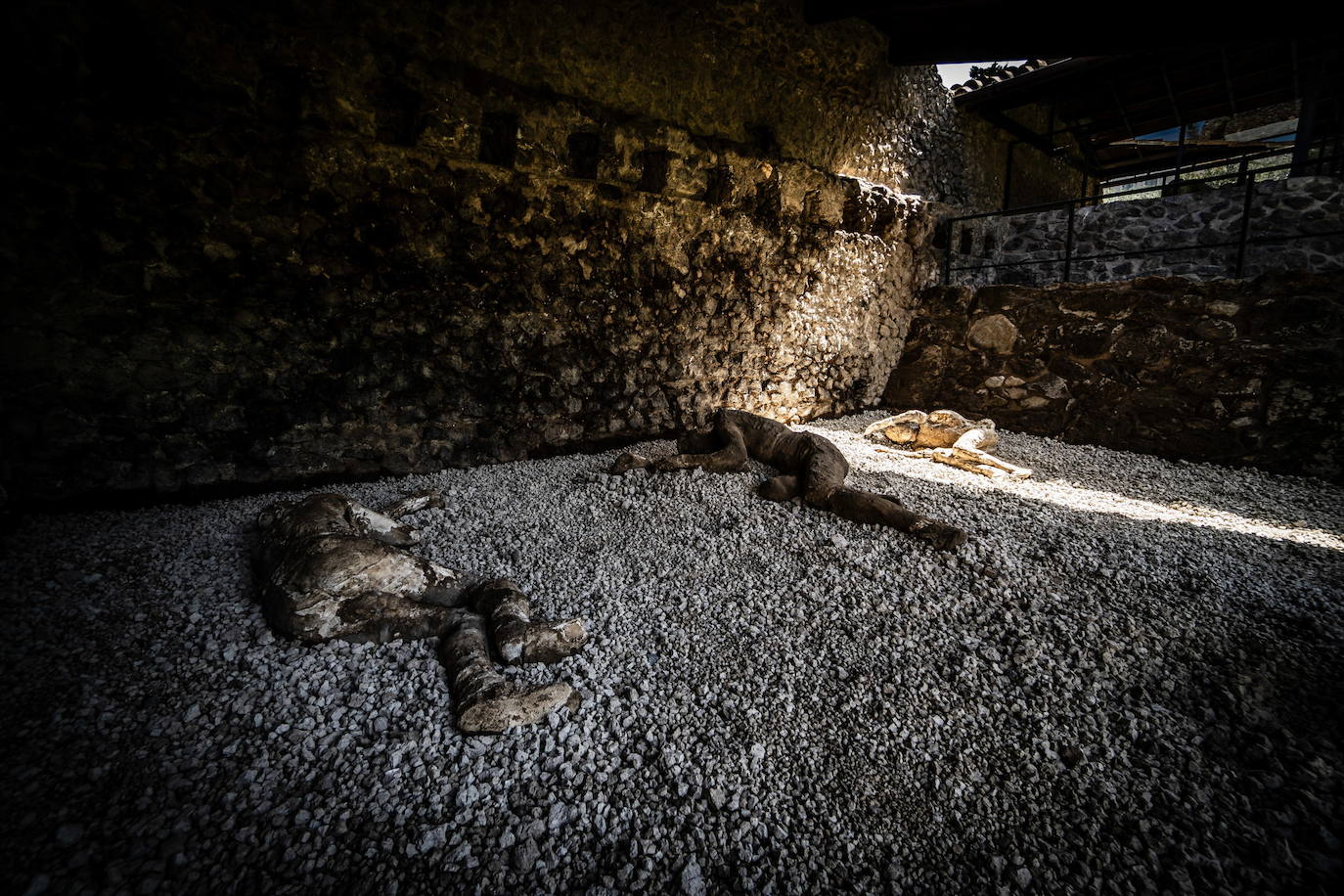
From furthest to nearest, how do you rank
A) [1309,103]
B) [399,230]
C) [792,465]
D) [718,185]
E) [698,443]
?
[1309,103]
[718,185]
[698,443]
[792,465]
[399,230]

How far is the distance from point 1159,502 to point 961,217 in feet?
15.9

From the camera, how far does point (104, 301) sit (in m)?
2.73

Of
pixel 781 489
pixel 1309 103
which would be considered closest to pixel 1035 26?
pixel 781 489

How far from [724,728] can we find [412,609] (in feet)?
4.02

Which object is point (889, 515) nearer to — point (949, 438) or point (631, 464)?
point (631, 464)

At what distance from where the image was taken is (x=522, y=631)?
1.81 metres

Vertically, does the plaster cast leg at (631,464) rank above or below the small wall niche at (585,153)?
below

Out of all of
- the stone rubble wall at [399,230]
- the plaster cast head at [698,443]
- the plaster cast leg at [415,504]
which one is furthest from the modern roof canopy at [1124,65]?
the plaster cast leg at [415,504]

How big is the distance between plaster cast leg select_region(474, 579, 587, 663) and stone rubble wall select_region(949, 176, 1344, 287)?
235 inches

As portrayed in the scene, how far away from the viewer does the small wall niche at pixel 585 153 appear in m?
3.98

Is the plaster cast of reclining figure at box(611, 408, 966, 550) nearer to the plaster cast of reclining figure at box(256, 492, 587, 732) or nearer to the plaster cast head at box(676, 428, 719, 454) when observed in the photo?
the plaster cast head at box(676, 428, 719, 454)

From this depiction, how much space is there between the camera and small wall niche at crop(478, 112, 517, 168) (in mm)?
3637

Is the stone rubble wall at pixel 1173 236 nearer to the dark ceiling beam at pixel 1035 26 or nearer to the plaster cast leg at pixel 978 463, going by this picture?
the dark ceiling beam at pixel 1035 26

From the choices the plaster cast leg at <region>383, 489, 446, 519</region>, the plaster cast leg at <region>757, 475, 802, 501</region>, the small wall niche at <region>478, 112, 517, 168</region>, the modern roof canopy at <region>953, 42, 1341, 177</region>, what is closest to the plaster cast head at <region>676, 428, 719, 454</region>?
the plaster cast leg at <region>757, 475, 802, 501</region>
